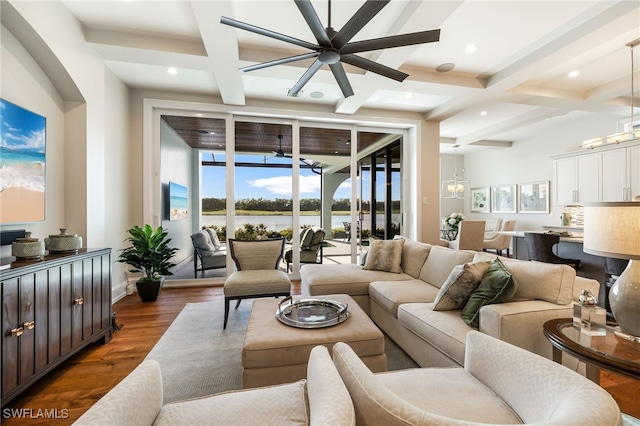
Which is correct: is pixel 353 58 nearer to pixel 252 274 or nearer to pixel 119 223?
pixel 252 274

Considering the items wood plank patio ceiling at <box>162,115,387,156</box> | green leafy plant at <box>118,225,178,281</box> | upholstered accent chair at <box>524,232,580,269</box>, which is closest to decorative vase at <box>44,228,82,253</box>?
green leafy plant at <box>118,225,178,281</box>

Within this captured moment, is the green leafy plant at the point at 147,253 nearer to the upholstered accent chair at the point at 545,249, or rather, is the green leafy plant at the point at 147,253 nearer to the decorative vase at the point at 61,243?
the decorative vase at the point at 61,243

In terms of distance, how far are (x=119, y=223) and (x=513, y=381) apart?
4.41m

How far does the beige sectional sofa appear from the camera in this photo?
163cm

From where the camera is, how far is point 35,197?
2.26 m

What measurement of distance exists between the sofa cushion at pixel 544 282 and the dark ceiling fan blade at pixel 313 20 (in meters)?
2.18

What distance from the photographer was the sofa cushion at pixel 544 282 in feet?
5.78

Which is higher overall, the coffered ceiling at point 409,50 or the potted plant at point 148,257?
the coffered ceiling at point 409,50

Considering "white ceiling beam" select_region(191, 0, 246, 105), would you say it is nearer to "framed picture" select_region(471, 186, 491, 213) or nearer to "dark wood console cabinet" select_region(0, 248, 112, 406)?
"dark wood console cabinet" select_region(0, 248, 112, 406)

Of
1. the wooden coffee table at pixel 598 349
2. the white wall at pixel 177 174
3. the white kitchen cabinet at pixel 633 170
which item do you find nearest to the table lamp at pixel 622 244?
the wooden coffee table at pixel 598 349

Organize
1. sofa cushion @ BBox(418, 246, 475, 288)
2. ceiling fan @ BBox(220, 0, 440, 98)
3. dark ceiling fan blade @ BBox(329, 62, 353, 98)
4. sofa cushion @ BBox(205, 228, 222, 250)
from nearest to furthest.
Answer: ceiling fan @ BBox(220, 0, 440, 98), dark ceiling fan blade @ BBox(329, 62, 353, 98), sofa cushion @ BBox(418, 246, 475, 288), sofa cushion @ BBox(205, 228, 222, 250)

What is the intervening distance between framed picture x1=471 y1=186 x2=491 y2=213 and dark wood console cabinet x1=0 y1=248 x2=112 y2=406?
907cm

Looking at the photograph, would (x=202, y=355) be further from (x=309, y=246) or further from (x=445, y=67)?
(x=445, y=67)

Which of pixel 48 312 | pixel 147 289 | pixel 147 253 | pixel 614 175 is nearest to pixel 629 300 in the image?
pixel 48 312
